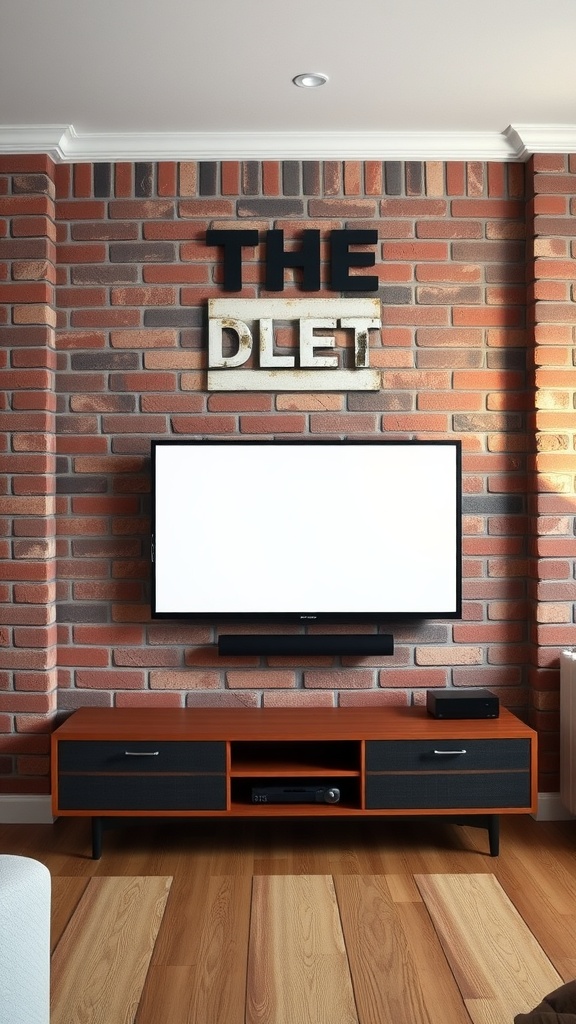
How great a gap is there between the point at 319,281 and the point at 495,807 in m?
1.97

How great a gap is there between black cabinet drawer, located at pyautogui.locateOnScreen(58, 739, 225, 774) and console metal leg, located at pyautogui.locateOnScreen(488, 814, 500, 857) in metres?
0.92

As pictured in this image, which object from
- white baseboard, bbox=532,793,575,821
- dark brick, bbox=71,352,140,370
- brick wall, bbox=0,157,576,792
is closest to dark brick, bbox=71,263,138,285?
brick wall, bbox=0,157,576,792

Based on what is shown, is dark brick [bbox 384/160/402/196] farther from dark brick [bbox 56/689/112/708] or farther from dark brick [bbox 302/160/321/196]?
dark brick [bbox 56/689/112/708]

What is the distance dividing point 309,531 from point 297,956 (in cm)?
144

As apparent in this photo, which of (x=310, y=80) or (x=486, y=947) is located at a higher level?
(x=310, y=80)

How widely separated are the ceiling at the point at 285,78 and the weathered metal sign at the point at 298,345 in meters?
0.57

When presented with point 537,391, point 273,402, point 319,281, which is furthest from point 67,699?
point 537,391

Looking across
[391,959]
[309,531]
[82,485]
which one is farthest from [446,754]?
[82,485]

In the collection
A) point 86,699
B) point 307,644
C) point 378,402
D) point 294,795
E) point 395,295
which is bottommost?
point 294,795

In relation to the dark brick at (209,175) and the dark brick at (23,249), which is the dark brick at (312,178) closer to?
the dark brick at (209,175)

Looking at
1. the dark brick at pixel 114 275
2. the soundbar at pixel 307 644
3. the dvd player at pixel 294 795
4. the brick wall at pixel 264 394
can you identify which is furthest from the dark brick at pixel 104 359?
the dvd player at pixel 294 795

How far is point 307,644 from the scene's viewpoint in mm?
3270

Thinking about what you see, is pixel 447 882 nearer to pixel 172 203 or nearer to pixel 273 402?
pixel 273 402

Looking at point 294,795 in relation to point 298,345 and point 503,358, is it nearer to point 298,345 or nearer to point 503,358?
point 298,345
